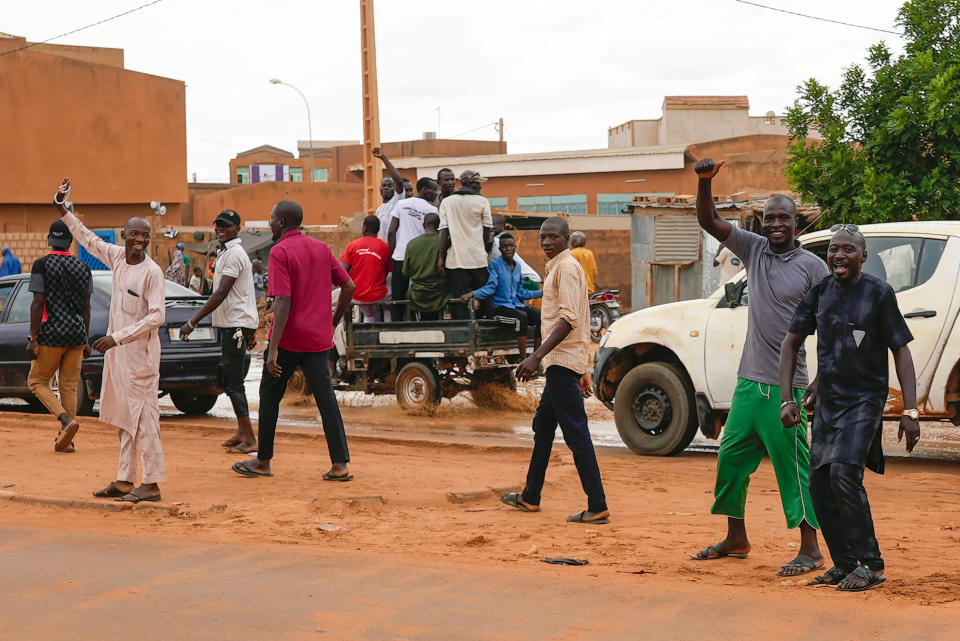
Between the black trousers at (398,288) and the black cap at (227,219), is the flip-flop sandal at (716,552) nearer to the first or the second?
the black cap at (227,219)

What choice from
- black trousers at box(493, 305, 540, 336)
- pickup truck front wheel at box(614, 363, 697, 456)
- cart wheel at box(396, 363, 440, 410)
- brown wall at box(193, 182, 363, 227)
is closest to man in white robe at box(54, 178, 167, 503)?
pickup truck front wheel at box(614, 363, 697, 456)

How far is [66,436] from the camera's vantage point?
1011 cm

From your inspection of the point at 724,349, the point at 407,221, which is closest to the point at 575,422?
the point at 724,349

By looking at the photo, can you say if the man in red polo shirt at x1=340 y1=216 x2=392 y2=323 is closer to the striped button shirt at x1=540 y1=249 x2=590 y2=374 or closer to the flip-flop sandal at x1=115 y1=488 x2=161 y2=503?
the flip-flop sandal at x1=115 y1=488 x2=161 y2=503

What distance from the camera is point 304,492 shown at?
834 cm

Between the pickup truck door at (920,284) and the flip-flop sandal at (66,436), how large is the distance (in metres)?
6.52

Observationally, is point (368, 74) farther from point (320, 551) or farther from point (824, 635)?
point (824, 635)

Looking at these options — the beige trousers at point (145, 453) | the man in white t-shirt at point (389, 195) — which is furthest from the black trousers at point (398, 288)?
the beige trousers at point (145, 453)

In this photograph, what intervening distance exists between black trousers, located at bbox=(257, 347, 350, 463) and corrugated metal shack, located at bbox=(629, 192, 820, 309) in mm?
14516

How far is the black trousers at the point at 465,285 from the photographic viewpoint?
12.5 metres

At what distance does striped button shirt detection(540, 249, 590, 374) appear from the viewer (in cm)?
724

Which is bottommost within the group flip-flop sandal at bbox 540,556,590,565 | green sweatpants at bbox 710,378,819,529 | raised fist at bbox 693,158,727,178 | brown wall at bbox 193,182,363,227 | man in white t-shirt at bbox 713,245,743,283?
flip-flop sandal at bbox 540,556,590,565

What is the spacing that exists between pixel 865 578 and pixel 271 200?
45557mm

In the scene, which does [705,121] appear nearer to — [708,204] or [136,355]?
[136,355]
